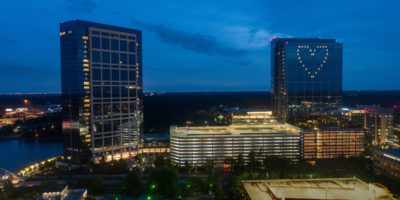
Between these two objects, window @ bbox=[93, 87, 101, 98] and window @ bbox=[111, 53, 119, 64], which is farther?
window @ bbox=[111, 53, 119, 64]

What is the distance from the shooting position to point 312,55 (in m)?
97.5

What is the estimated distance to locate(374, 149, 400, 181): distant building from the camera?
51750 millimetres

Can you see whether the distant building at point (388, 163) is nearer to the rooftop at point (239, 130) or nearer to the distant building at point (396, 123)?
the rooftop at point (239, 130)

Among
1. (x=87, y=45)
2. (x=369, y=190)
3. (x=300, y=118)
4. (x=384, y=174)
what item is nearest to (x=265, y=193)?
(x=369, y=190)

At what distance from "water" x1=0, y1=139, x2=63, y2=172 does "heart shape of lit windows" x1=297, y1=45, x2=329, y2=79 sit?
275 feet

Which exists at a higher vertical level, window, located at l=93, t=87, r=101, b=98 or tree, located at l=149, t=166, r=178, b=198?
window, located at l=93, t=87, r=101, b=98

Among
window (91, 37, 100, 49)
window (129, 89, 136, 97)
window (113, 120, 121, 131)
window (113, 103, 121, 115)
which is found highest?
window (91, 37, 100, 49)

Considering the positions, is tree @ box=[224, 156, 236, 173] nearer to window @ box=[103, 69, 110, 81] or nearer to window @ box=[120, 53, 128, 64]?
window @ box=[103, 69, 110, 81]

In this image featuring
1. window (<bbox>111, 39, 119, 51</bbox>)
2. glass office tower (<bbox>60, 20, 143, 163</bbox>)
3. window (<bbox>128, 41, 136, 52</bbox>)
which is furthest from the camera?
window (<bbox>128, 41, 136, 52</bbox>)

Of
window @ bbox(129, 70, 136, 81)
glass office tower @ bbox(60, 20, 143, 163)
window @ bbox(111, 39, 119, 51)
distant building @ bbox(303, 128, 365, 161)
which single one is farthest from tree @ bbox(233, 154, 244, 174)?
window @ bbox(111, 39, 119, 51)

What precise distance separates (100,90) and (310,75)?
70919mm

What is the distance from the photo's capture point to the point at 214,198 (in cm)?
4269

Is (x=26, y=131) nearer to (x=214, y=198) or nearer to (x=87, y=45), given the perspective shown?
(x=87, y=45)

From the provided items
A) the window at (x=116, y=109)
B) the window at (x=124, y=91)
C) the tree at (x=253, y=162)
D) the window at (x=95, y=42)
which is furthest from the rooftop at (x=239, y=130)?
the window at (x=95, y=42)
